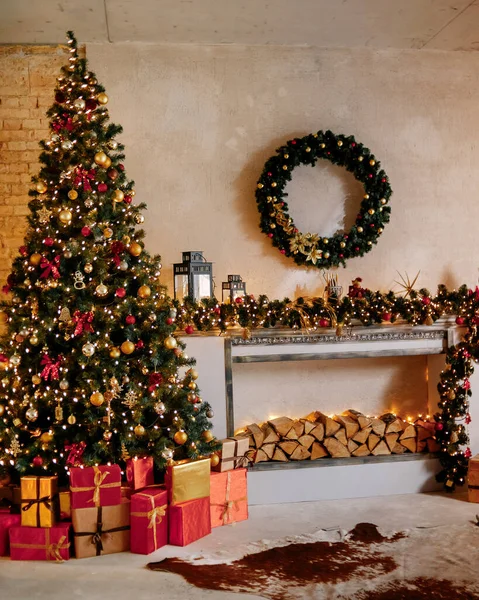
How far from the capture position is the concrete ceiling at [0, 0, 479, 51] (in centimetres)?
458

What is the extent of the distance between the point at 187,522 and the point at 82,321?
1.33m

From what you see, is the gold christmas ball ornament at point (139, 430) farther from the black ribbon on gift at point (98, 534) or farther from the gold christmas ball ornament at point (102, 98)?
the gold christmas ball ornament at point (102, 98)

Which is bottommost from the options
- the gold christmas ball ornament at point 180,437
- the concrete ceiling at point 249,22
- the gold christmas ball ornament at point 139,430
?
the gold christmas ball ornament at point 180,437

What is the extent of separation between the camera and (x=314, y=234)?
208 inches

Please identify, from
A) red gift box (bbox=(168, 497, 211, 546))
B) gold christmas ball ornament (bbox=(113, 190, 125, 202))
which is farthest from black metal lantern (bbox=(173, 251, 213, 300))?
red gift box (bbox=(168, 497, 211, 546))

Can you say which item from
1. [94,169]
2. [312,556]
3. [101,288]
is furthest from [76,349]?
[312,556]

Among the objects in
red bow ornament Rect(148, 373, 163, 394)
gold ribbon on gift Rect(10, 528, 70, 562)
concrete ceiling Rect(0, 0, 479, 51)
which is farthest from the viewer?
concrete ceiling Rect(0, 0, 479, 51)

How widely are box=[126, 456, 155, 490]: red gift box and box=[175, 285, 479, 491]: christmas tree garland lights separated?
104 centimetres

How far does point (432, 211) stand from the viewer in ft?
18.0

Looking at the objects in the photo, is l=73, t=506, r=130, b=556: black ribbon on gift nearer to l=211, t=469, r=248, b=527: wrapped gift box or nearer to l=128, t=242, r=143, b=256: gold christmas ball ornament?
l=211, t=469, r=248, b=527: wrapped gift box

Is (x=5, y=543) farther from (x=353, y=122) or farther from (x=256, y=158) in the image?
(x=353, y=122)

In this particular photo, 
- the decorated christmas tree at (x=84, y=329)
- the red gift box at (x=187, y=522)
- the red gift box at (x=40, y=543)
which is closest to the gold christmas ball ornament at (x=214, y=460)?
the decorated christmas tree at (x=84, y=329)

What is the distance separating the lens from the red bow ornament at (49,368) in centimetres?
389

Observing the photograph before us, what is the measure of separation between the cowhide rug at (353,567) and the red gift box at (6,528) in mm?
852
